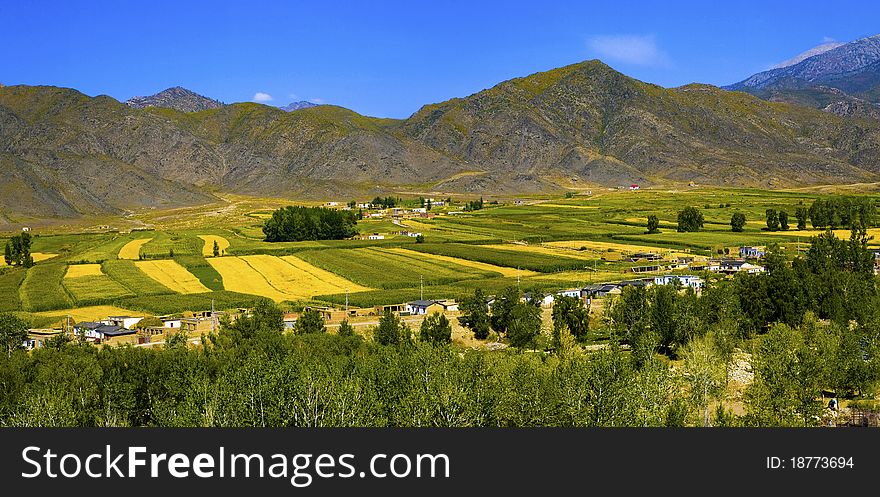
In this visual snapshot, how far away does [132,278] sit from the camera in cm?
8312

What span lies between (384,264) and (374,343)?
46318 mm

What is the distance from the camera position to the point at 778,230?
393 feet

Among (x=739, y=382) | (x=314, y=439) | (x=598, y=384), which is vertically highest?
(x=314, y=439)

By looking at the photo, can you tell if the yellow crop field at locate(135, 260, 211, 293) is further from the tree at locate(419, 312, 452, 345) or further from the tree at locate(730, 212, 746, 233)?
the tree at locate(730, 212, 746, 233)

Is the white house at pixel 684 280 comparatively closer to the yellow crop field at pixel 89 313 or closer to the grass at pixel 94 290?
the yellow crop field at pixel 89 313

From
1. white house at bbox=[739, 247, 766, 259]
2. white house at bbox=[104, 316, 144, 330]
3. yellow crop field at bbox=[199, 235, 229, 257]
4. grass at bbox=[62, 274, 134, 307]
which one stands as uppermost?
yellow crop field at bbox=[199, 235, 229, 257]

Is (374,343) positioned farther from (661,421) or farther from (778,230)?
(778,230)

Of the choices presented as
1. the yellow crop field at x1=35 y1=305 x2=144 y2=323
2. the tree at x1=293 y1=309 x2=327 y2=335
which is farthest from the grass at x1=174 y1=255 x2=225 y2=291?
the tree at x1=293 y1=309 x2=327 y2=335

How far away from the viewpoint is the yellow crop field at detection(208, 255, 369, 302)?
256 ft

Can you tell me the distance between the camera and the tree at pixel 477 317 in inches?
2372

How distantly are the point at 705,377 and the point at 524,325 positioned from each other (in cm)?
2053

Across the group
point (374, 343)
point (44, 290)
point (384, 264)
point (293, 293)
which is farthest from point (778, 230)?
point (44, 290)

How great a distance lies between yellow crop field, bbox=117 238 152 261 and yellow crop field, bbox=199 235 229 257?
815 centimetres

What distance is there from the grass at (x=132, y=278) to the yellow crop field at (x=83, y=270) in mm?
818
